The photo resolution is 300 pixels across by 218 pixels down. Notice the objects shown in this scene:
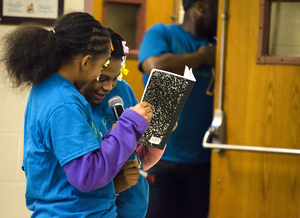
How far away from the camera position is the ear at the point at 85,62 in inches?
29.6

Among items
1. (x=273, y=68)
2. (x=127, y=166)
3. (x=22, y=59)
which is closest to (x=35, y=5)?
(x=22, y=59)

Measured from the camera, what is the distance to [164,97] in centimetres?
86

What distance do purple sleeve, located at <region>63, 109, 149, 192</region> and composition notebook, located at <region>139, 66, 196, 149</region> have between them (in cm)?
14

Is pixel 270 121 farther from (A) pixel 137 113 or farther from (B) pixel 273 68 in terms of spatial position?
(A) pixel 137 113

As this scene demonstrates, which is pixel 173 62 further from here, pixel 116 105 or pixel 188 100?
pixel 116 105

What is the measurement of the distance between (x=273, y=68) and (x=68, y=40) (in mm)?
1077

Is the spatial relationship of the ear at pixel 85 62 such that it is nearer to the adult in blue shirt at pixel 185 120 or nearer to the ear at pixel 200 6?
the adult in blue shirt at pixel 185 120

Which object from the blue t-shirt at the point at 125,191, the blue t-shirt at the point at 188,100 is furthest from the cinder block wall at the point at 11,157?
the blue t-shirt at the point at 125,191

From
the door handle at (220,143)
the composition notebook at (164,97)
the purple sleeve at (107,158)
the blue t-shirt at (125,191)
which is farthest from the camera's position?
the door handle at (220,143)

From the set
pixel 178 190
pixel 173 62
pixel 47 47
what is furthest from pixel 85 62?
pixel 178 190

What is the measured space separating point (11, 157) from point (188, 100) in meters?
0.83

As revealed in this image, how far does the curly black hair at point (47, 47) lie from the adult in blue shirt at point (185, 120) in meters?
0.69

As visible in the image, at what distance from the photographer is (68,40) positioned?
74 centimetres

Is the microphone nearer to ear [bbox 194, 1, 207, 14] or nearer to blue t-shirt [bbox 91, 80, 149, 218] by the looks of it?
blue t-shirt [bbox 91, 80, 149, 218]
